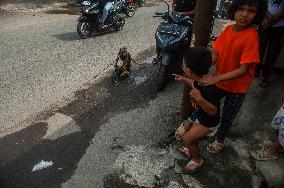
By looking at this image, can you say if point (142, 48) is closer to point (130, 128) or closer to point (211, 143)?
point (130, 128)

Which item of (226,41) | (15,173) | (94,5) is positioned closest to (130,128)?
(15,173)

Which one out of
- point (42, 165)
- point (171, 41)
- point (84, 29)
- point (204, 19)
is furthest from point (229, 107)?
point (84, 29)

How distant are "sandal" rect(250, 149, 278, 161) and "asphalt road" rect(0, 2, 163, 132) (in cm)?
307

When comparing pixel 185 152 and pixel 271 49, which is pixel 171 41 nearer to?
pixel 271 49

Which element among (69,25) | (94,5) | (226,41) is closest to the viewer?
(226,41)

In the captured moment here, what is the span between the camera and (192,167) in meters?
3.51

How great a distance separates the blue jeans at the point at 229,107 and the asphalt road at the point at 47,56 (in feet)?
9.00

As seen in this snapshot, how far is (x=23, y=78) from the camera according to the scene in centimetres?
604

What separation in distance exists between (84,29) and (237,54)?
20.1ft

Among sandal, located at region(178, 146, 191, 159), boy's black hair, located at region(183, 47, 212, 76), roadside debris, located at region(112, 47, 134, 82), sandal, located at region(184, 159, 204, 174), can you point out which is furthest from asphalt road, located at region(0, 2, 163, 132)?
boy's black hair, located at region(183, 47, 212, 76)

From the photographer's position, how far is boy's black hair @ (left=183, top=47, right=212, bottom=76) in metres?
2.87

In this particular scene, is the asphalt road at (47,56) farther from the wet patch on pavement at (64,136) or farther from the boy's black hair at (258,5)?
the boy's black hair at (258,5)

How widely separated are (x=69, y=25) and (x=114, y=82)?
4671 mm

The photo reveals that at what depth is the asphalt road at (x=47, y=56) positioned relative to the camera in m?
5.29
